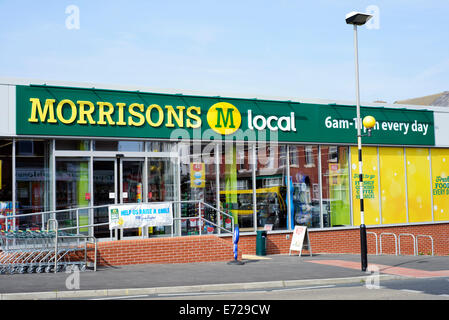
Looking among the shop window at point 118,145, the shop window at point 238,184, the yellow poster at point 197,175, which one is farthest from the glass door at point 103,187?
the shop window at point 238,184

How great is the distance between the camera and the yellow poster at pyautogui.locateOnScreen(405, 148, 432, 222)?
22.6 m

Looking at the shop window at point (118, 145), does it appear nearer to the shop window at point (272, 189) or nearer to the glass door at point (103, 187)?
the glass door at point (103, 187)

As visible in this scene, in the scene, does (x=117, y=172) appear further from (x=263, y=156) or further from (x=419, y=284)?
(x=419, y=284)

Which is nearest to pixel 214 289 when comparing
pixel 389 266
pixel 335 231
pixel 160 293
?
pixel 160 293

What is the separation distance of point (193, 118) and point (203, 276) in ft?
22.9

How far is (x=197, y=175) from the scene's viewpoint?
60.1 ft

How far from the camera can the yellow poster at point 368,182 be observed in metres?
21.3

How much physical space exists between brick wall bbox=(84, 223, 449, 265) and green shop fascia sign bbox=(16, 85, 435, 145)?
372 cm

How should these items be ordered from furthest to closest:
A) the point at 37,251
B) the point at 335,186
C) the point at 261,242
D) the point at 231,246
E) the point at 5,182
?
the point at 335,186
the point at 261,242
the point at 231,246
the point at 5,182
the point at 37,251

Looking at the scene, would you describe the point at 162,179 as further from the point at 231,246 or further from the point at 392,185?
the point at 392,185

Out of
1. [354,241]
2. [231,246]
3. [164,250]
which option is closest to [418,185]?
[354,241]

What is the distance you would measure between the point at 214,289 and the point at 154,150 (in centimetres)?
744
